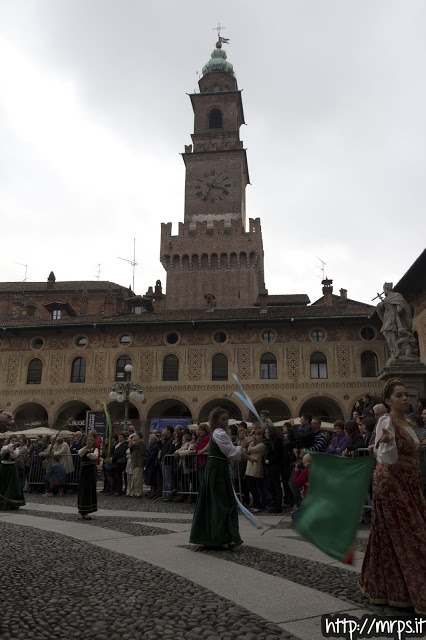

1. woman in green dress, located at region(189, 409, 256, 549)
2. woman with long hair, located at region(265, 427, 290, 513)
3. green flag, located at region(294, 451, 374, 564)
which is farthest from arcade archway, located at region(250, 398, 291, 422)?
green flag, located at region(294, 451, 374, 564)

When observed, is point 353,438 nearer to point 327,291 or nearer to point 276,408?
point 276,408

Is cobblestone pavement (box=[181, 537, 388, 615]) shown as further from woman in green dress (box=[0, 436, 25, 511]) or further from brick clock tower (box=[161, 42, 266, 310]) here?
brick clock tower (box=[161, 42, 266, 310])

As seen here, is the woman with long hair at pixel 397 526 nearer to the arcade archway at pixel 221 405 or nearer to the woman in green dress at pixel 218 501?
the woman in green dress at pixel 218 501

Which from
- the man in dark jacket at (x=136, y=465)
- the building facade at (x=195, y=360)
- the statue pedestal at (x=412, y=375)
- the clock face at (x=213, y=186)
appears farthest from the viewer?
the clock face at (x=213, y=186)

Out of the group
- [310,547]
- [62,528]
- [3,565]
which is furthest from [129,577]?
[62,528]

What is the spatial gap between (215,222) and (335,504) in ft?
130

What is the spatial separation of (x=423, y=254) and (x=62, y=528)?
47.7ft

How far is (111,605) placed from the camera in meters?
3.67

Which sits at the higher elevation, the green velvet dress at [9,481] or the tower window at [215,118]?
the tower window at [215,118]

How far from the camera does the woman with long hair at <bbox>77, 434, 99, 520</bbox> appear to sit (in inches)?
328

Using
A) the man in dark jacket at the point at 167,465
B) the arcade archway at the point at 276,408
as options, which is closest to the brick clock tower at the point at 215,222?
the arcade archway at the point at 276,408

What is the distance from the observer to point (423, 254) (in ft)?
56.5

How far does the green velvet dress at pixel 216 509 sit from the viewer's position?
5.59 metres

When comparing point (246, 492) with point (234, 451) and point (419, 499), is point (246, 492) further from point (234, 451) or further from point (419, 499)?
point (419, 499)
